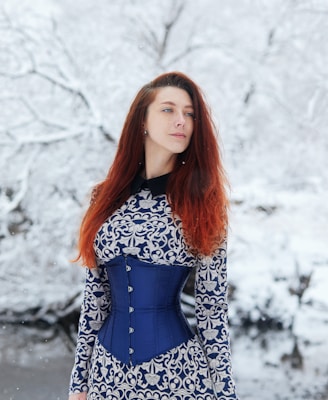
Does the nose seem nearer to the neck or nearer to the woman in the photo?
the woman

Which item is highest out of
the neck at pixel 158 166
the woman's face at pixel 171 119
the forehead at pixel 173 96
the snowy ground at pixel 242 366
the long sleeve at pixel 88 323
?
the forehead at pixel 173 96

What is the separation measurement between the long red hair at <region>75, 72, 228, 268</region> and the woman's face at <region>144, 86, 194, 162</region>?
0.05 ft

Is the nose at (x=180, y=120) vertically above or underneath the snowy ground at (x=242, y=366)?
above

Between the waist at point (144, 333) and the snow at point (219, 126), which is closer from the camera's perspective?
the waist at point (144, 333)

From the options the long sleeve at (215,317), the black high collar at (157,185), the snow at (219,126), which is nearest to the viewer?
the long sleeve at (215,317)

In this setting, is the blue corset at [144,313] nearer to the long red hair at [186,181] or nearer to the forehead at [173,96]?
the long red hair at [186,181]

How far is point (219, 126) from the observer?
135 inches

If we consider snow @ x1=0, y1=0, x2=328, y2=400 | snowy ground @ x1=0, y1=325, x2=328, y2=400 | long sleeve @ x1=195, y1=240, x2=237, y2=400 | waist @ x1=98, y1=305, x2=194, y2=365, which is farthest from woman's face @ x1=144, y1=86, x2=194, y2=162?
snow @ x1=0, y1=0, x2=328, y2=400

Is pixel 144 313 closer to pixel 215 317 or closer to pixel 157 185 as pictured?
pixel 215 317

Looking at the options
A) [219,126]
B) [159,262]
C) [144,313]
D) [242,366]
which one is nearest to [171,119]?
[159,262]

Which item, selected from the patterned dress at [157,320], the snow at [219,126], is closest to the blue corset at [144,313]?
the patterned dress at [157,320]

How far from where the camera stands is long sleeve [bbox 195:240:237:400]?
1.10 m

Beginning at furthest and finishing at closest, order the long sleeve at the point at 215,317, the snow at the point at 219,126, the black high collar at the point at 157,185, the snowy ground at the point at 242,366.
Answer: the snow at the point at 219,126, the snowy ground at the point at 242,366, the black high collar at the point at 157,185, the long sleeve at the point at 215,317

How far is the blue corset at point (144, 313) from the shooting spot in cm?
111
